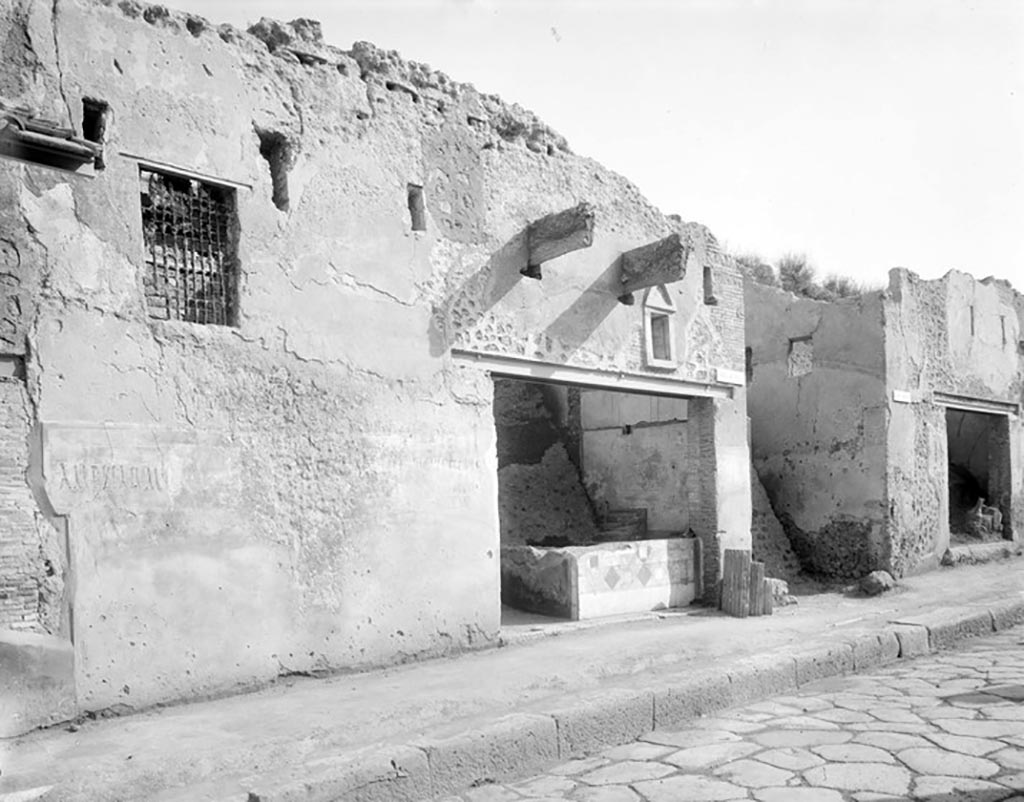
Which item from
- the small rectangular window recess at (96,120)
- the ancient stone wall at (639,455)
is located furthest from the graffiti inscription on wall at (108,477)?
the ancient stone wall at (639,455)

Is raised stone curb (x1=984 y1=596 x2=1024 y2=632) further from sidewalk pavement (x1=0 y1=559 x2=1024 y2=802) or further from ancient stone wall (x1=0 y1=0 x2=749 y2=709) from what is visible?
ancient stone wall (x1=0 y1=0 x2=749 y2=709)

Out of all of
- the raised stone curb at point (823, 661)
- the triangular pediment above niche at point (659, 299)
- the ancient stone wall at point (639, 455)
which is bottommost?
the raised stone curb at point (823, 661)

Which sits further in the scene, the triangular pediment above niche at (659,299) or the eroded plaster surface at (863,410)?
the eroded plaster surface at (863,410)

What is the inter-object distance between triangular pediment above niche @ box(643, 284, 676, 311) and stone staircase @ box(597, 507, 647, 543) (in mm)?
2884

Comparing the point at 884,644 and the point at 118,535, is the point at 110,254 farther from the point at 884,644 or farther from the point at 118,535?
the point at 884,644

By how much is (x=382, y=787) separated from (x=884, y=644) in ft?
14.7

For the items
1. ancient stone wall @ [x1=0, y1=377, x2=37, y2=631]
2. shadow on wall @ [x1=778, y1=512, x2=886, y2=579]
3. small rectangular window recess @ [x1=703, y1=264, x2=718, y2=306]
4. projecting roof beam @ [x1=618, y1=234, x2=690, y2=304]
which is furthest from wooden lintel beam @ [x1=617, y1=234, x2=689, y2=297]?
ancient stone wall @ [x1=0, y1=377, x2=37, y2=631]

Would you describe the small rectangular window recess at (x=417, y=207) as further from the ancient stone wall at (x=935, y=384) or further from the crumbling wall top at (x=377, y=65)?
the ancient stone wall at (x=935, y=384)

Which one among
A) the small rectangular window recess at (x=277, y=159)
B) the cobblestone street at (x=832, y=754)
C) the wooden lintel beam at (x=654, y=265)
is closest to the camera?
the cobblestone street at (x=832, y=754)

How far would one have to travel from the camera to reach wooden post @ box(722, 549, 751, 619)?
8594mm

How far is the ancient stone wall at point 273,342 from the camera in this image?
16.3 ft

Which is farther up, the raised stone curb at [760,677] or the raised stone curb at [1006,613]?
the raised stone curb at [760,677]

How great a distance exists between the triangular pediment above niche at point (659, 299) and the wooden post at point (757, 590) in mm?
2620

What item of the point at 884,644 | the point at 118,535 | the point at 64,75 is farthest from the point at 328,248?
the point at 884,644
